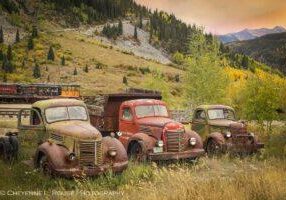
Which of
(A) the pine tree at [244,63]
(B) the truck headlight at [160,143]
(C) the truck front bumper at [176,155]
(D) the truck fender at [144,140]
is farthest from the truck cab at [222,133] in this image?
(A) the pine tree at [244,63]

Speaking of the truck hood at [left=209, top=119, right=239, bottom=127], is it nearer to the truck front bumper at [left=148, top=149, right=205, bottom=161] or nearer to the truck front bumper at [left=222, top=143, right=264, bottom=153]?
the truck front bumper at [left=222, top=143, right=264, bottom=153]

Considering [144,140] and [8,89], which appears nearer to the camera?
[144,140]

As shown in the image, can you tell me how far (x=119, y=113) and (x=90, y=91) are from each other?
55.7m

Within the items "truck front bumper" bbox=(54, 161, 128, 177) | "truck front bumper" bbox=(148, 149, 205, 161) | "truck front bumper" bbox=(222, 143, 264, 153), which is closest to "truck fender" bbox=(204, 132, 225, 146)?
"truck front bumper" bbox=(222, 143, 264, 153)

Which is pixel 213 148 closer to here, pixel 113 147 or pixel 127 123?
pixel 127 123

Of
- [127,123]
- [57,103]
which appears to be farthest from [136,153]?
[57,103]

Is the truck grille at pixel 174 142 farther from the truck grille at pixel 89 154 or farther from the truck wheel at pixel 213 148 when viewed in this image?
the truck grille at pixel 89 154

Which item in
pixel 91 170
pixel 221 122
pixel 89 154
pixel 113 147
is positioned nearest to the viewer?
pixel 91 170

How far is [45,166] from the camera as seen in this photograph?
1170cm

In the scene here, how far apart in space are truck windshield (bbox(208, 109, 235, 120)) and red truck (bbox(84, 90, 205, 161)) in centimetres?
280

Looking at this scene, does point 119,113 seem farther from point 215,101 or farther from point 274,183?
point 215,101

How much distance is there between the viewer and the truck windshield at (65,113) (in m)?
13.1

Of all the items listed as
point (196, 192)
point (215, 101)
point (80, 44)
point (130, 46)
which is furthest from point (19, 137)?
point (130, 46)

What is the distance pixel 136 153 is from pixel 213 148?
371 centimetres
